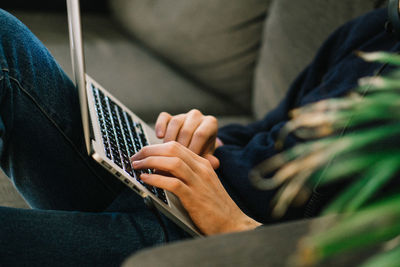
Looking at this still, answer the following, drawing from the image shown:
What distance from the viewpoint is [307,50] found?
110 cm

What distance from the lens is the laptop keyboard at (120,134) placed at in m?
0.59

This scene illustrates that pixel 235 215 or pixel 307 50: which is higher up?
pixel 307 50

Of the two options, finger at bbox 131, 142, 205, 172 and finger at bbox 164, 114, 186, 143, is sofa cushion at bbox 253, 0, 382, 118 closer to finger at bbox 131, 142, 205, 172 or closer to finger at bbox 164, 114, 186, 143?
finger at bbox 164, 114, 186, 143

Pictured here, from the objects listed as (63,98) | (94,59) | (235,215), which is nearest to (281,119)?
(235,215)

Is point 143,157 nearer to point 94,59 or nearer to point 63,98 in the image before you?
point 63,98

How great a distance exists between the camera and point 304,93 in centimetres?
95

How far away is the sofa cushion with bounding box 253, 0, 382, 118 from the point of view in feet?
3.30

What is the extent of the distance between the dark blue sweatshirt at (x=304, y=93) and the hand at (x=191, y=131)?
0.19 ft

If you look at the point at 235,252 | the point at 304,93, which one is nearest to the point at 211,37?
the point at 304,93

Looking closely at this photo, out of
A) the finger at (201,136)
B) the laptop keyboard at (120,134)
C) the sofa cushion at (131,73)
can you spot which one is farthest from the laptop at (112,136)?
the sofa cushion at (131,73)

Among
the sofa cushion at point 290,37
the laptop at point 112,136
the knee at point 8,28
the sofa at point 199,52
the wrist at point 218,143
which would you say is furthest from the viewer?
the sofa at point 199,52

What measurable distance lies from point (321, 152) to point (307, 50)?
89cm

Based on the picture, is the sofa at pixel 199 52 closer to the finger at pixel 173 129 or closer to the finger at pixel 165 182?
the finger at pixel 173 129

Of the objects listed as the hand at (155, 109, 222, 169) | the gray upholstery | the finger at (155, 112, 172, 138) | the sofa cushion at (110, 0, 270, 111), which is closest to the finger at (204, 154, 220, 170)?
the hand at (155, 109, 222, 169)
